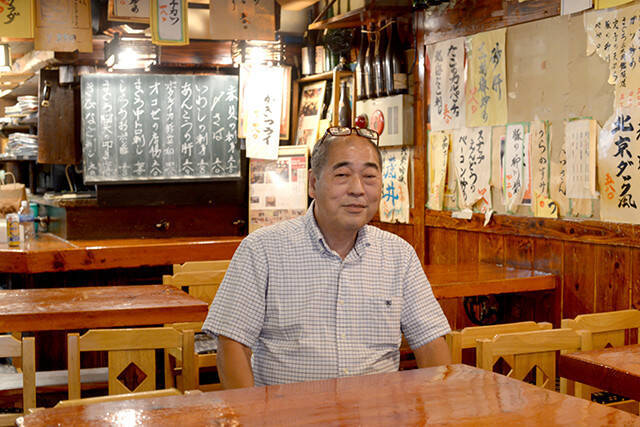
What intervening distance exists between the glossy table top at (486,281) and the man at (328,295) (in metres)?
1.59

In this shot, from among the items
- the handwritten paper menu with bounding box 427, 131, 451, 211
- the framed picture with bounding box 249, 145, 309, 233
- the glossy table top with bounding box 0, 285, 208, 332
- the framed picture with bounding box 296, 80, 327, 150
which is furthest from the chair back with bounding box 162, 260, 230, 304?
the framed picture with bounding box 296, 80, 327, 150

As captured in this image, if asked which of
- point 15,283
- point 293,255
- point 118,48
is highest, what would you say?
point 118,48

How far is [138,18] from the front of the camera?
5.45 metres

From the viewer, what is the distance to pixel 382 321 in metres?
2.57

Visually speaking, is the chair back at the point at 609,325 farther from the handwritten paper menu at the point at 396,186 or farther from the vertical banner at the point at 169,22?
the vertical banner at the point at 169,22

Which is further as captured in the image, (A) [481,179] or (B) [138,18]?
(B) [138,18]

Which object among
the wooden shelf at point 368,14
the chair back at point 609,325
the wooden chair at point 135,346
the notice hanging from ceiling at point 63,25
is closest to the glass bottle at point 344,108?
the wooden shelf at point 368,14

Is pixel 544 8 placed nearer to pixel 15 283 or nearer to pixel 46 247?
pixel 46 247

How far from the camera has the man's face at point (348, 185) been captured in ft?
8.45

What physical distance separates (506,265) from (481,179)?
0.58 m

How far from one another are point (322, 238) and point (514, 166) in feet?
7.99

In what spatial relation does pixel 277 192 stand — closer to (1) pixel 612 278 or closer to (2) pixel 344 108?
(2) pixel 344 108

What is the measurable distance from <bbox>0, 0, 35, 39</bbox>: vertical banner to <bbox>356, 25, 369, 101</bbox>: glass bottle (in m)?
2.44

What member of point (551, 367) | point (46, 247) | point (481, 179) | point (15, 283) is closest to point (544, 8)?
point (481, 179)
